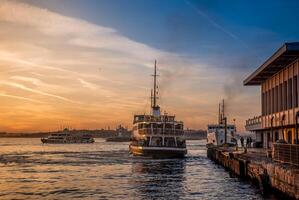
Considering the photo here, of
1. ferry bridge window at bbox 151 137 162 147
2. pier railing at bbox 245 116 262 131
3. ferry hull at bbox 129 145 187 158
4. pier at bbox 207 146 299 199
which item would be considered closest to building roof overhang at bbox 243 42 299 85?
pier railing at bbox 245 116 262 131

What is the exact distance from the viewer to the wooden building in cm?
4469

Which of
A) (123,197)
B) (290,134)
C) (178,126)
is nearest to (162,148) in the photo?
(178,126)

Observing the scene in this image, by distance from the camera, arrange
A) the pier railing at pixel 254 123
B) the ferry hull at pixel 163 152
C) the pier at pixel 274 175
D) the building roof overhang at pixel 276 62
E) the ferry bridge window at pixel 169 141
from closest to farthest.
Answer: the pier at pixel 274 175 < the building roof overhang at pixel 276 62 < the pier railing at pixel 254 123 < the ferry hull at pixel 163 152 < the ferry bridge window at pixel 169 141

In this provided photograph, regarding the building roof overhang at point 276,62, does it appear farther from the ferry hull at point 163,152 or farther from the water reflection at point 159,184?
the ferry hull at point 163,152

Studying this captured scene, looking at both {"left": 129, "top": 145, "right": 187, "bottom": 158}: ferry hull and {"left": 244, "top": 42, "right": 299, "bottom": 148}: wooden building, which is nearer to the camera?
{"left": 244, "top": 42, "right": 299, "bottom": 148}: wooden building

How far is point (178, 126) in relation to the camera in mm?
82375

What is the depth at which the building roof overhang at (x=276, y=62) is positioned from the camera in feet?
134

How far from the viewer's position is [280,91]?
52.0 metres

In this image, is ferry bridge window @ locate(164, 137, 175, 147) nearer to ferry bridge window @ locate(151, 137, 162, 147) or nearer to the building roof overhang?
ferry bridge window @ locate(151, 137, 162, 147)

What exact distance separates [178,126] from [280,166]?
5400 cm

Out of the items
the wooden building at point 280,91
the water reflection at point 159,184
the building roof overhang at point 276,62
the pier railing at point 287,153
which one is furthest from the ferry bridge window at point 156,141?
the pier railing at point 287,153

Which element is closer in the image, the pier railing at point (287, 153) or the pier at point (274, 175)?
the pier at point (274, 175)

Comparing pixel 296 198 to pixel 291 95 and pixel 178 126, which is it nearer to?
pixel 291 95

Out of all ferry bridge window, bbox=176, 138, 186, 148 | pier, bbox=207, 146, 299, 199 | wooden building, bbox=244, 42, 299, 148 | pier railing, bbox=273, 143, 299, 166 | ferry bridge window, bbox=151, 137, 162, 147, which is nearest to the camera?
pier, bbox=207, 146, 299, 199
